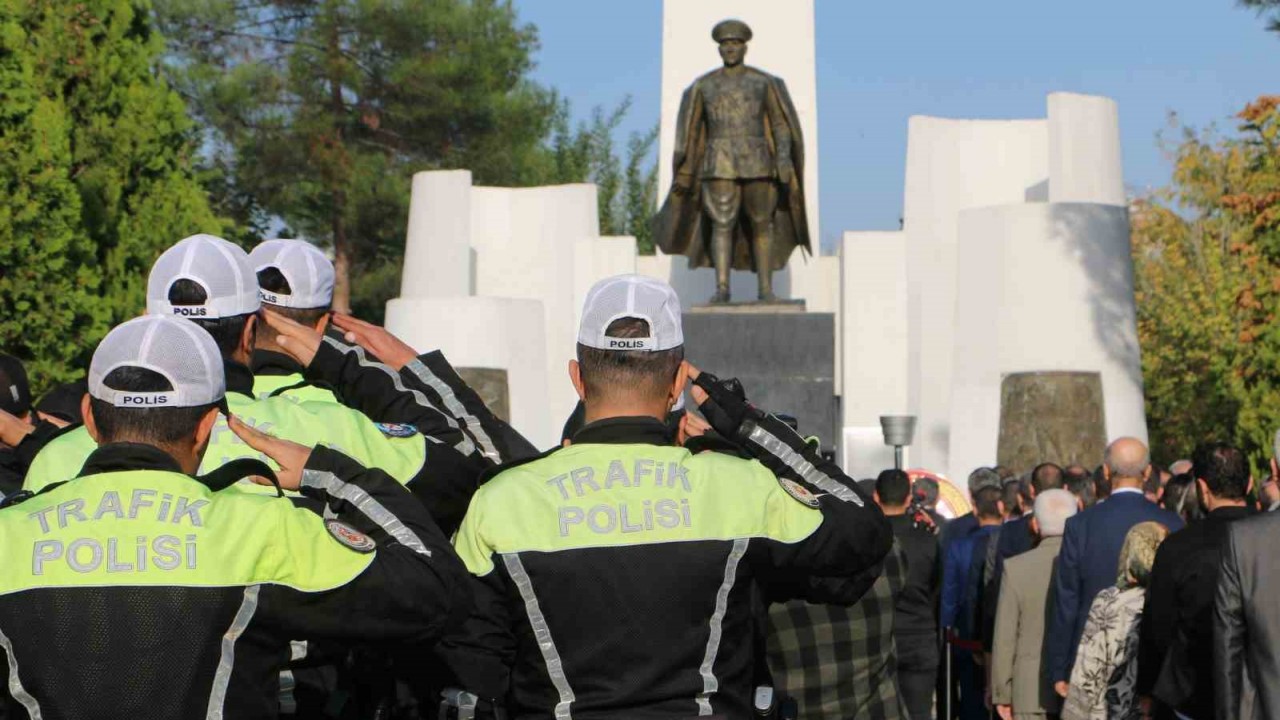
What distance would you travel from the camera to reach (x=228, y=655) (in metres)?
2.81

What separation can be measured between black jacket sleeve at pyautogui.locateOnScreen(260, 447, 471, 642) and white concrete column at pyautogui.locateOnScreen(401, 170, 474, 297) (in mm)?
16488

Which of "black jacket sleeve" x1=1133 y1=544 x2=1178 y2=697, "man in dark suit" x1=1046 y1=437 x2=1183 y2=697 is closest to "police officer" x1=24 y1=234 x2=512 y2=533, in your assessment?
"black jacket sleeve" x1=1133 y1=544 x2=1178 y2=697

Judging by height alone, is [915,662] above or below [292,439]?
below

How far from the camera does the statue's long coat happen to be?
14.8 m

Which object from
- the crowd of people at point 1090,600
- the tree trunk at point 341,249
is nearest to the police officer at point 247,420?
the crowd of people at point 1090,600

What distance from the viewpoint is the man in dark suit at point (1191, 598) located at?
5.04m

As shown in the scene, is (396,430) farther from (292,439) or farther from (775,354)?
(775,354)

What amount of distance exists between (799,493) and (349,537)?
0.80 m

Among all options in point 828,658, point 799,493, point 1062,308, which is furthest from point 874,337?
point 799,493

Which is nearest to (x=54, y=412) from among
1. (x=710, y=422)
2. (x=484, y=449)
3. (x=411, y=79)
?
(x=484, y=449)

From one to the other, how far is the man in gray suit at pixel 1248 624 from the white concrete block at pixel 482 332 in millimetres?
13704

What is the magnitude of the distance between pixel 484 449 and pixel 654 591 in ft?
2.67

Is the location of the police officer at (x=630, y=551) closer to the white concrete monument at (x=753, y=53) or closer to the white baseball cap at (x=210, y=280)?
the white baseball cap at (x=210, y=280)

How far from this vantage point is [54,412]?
15.8 feet
